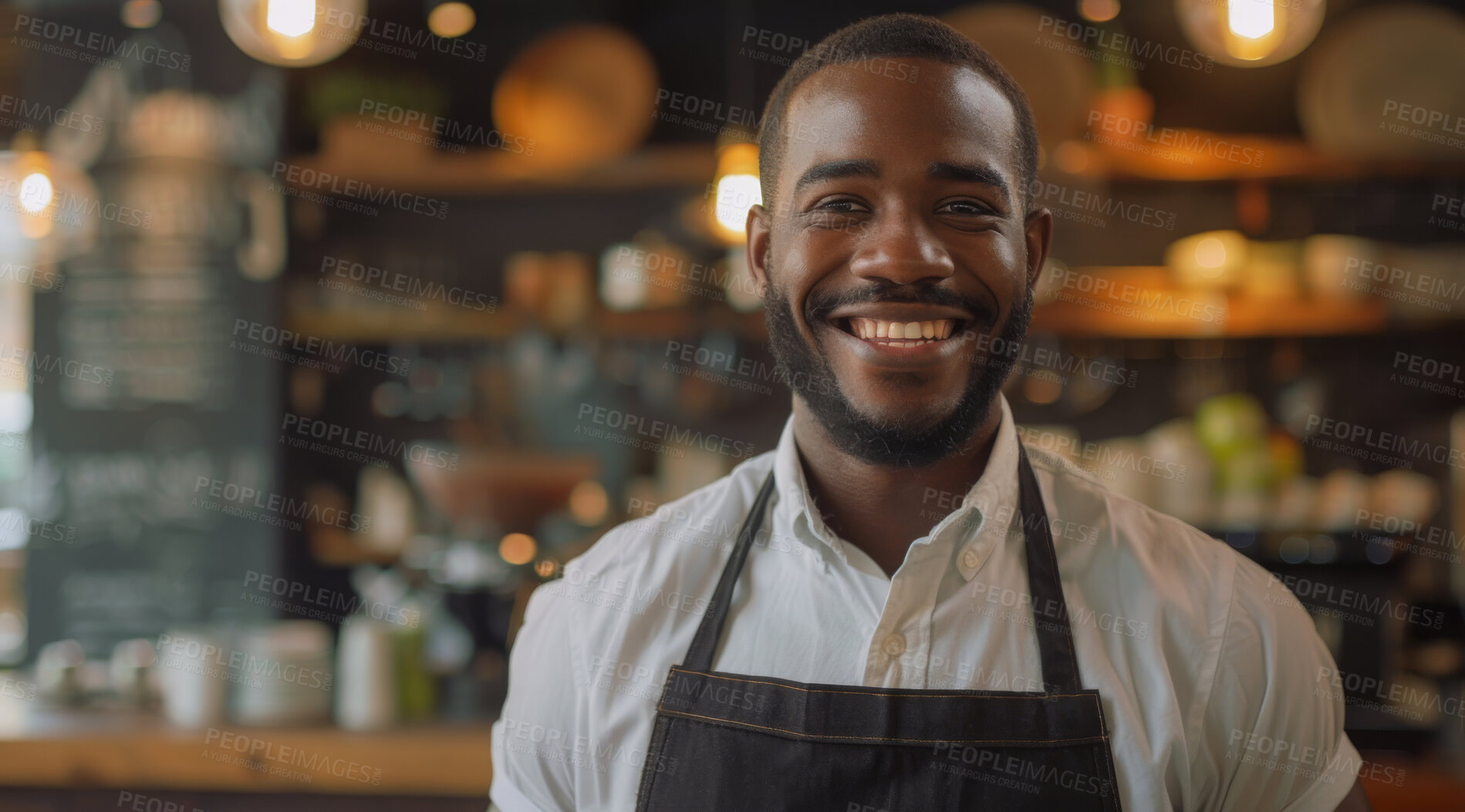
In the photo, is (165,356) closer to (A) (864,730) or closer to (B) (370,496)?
(B) (370,496)

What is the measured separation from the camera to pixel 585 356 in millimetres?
3168

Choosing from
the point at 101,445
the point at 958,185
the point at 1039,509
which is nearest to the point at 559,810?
the point at 1039,509

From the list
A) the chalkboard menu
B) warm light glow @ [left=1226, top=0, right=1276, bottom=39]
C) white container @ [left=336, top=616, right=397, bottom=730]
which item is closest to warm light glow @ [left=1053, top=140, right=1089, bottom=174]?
warm light glow @ [left=1226, top=0, right=1276, bottom=39]

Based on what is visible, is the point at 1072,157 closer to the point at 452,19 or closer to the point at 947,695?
the point at 452,19

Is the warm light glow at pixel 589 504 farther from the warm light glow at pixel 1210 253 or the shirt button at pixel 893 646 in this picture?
the shirt button at pixel 893 646

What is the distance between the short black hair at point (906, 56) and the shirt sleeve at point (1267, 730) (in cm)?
45

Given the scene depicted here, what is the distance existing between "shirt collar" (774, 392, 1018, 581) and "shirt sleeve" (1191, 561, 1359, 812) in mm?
222

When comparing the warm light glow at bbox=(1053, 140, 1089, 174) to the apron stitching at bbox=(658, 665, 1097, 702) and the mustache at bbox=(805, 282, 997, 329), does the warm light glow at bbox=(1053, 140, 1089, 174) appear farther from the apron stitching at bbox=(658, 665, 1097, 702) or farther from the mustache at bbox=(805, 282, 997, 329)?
the apron stitching at bbox=(658, 665, 1097, 702)

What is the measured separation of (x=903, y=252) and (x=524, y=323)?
216 centimetres

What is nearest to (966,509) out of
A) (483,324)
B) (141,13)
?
(483,324)

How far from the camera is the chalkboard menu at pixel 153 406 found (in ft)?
9.47

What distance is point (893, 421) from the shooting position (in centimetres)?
101

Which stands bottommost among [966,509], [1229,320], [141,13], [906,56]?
[966,509]

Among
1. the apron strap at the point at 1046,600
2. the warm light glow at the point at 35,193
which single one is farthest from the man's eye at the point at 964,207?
the warm light glow at the point at 35,193
